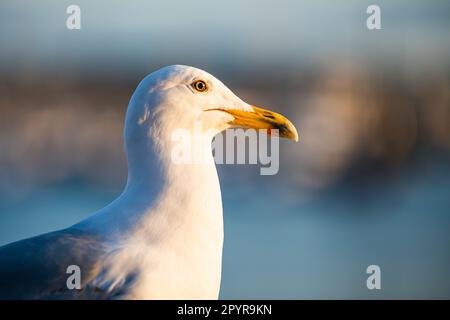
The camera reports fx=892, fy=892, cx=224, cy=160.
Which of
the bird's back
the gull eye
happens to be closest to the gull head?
the gull eye

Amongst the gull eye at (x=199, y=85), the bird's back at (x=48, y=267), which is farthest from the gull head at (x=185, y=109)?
the bird's back at (x=48, y=267)

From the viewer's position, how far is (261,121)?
3.53 m

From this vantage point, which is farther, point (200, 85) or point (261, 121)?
point (261, 121)

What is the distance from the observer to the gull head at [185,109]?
3238 mm

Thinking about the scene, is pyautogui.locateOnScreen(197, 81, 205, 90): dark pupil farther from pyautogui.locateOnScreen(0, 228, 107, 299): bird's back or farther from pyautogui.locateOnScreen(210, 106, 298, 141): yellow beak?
pyautogui.locateOnScreen(0, 228, 107, 299): bird's back

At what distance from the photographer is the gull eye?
3.37 meters

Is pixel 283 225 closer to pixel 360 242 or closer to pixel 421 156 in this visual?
pixel 360 242

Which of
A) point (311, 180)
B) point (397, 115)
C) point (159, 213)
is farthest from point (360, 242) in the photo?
point (159, 213)

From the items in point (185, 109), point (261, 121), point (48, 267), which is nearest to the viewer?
point (48, 267)

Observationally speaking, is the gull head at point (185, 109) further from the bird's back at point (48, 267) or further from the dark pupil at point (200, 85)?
the bird's back at point (48, 267)

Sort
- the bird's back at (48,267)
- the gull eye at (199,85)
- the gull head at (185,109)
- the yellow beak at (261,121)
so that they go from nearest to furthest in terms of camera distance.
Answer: the bird's back at (48,267) → the gull head at (185,109) → the gull eye at (199,85) → the yellow beak at (261,121)

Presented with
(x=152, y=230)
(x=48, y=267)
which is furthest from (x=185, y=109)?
(x=48, y=267)

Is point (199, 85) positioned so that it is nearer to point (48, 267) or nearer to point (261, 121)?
point (261, 121)

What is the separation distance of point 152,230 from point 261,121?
71 cm
